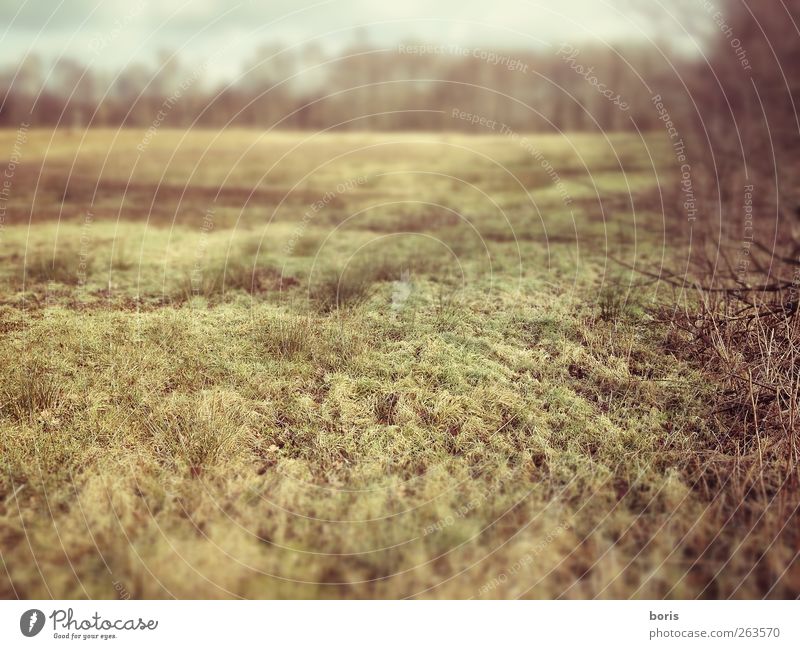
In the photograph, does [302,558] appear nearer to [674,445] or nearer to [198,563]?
[198,563]

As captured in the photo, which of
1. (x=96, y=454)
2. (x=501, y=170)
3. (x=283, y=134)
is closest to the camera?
(x=96, y=454)

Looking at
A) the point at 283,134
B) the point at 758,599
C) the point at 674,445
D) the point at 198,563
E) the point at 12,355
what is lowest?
the point at 758,599

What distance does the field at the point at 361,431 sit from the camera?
392 centimetres

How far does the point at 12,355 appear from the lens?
5.85 m

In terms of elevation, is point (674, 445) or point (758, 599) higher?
point (674, 445)

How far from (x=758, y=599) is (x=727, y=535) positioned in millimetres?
453

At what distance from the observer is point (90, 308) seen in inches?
279

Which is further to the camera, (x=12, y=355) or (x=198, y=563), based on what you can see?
(x=12, y=355)

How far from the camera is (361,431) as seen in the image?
5098 mm

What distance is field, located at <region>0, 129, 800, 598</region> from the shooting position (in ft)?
12.9

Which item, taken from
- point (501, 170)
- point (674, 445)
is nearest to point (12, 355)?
point (674, 445)

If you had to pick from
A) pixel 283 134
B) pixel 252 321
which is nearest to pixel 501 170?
pixel 283 134
